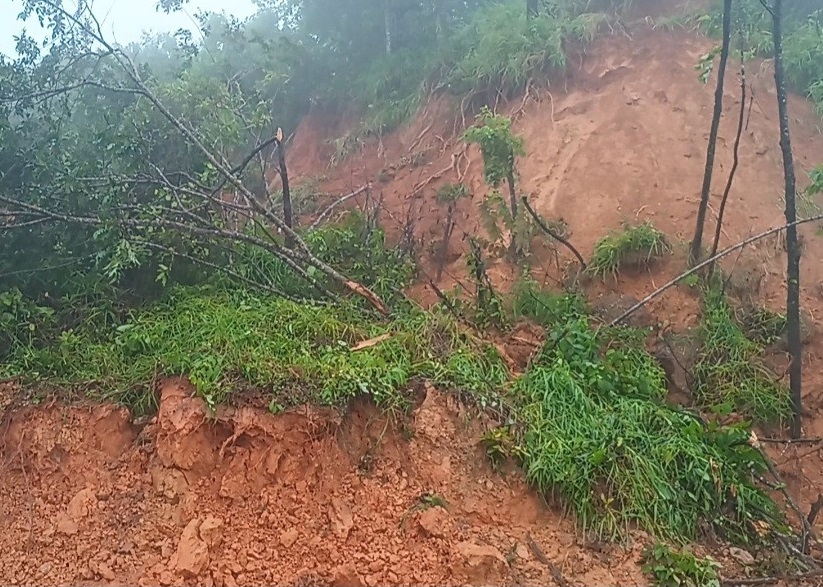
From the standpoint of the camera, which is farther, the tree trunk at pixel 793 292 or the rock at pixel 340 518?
the tree trunk at pixel 793 292

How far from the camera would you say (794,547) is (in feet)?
13.3

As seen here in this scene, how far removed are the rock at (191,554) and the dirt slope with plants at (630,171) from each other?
3148 millimetres

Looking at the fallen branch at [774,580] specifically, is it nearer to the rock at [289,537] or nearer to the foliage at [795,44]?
the rock at [289,537]

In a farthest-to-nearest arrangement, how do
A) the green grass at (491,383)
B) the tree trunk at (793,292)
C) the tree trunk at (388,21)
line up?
the tree trunk at (388,21) < the tree trunk at (793,292) < the green grass at (491,383)

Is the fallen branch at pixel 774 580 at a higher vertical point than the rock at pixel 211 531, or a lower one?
lower

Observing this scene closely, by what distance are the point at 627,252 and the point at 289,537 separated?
4316mm

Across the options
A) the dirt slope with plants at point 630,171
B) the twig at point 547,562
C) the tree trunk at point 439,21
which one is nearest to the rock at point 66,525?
the twig at point 547,562

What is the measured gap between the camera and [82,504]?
4109 mm

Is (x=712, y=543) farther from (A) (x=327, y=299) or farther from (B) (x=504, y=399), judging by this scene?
(A) (x=327, y=299)

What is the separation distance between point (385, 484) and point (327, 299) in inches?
73.4

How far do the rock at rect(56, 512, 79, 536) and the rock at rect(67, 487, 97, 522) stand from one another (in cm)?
2

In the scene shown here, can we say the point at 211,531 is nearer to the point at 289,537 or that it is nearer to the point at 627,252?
the point at 289,537

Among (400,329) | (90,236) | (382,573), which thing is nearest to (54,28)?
(90,236)

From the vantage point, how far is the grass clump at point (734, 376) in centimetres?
532
